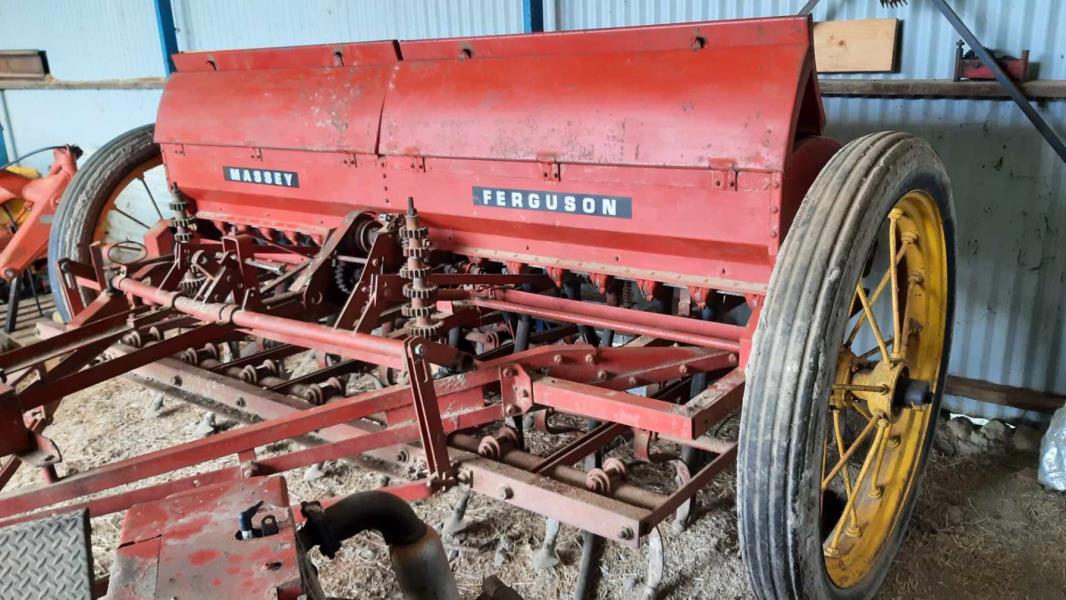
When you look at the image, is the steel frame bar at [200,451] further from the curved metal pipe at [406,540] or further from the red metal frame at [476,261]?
the curved metal pipe at [406,540]

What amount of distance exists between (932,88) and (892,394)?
1463mm

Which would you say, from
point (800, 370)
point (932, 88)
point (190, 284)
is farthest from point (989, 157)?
point (190, 284)

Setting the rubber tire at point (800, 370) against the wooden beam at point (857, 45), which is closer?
the rubber tire at point (800, 370)

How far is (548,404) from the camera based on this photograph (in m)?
2.24

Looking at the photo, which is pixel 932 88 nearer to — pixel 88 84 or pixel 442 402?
pixel 442 402

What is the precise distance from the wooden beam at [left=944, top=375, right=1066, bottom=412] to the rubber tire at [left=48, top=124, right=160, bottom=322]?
366 cm

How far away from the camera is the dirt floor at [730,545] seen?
2568 mm

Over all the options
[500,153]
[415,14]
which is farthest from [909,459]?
[415,14]

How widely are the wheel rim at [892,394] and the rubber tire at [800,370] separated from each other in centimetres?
33

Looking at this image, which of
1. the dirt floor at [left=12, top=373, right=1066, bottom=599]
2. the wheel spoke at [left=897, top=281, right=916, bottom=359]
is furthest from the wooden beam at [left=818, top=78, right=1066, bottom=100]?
the dirt floor at [left=12, top=373, right=1066, bottom=599]

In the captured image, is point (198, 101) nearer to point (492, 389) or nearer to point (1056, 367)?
point (492, 389)

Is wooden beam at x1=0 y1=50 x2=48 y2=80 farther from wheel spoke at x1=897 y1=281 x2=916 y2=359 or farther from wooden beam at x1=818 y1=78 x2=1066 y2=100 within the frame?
wheel spoke at x1=897 y1=281 x2=916 y2=359

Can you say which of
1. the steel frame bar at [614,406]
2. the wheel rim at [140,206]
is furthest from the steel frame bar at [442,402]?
the wheel rim at [140,206]

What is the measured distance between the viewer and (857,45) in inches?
132
